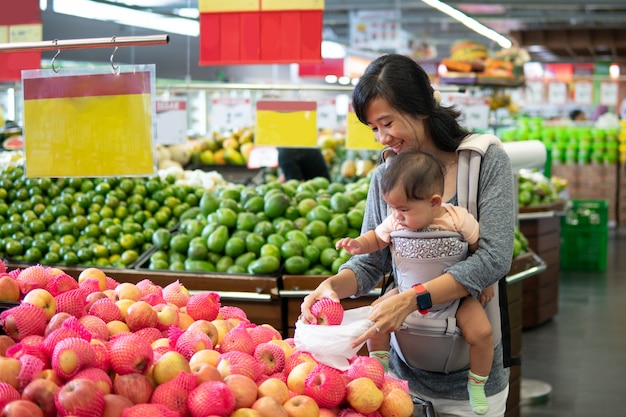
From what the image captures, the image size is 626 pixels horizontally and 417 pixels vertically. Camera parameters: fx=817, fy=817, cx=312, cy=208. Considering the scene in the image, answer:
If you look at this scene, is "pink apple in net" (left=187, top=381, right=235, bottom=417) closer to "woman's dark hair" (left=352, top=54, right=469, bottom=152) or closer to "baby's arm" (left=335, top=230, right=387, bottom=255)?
"baby's arm" (left=335, top=230, right=387, bottom=255)

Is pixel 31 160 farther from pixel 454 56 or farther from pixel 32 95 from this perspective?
pixel 454 56

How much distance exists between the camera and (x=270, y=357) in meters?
2.12

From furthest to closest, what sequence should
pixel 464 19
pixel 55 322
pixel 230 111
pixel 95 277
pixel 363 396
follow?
pixel 230 111, pixel 464 19, pixel 95 277, pixel 55 322, pixel 363 396

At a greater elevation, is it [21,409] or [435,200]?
[435,200]

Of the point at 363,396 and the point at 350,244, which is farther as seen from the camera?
the point at 350,244

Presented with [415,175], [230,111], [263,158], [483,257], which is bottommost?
[483,257]

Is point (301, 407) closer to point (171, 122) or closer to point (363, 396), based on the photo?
point (363, 396)

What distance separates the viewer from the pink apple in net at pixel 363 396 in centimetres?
196

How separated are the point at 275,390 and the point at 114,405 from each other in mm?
379

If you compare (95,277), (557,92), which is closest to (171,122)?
(95,277)

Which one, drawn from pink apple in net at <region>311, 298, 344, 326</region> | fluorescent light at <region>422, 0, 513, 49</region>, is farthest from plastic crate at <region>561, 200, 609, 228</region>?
pink apple in net at <region>311, 298, 344, 326</region>

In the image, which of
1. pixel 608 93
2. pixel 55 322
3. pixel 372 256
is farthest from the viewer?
pixel 608 93

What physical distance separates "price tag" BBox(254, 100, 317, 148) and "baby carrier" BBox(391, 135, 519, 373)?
3025mm

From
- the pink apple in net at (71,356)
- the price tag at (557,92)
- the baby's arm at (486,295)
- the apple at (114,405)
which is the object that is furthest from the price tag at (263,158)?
the price tag at (557,92)
